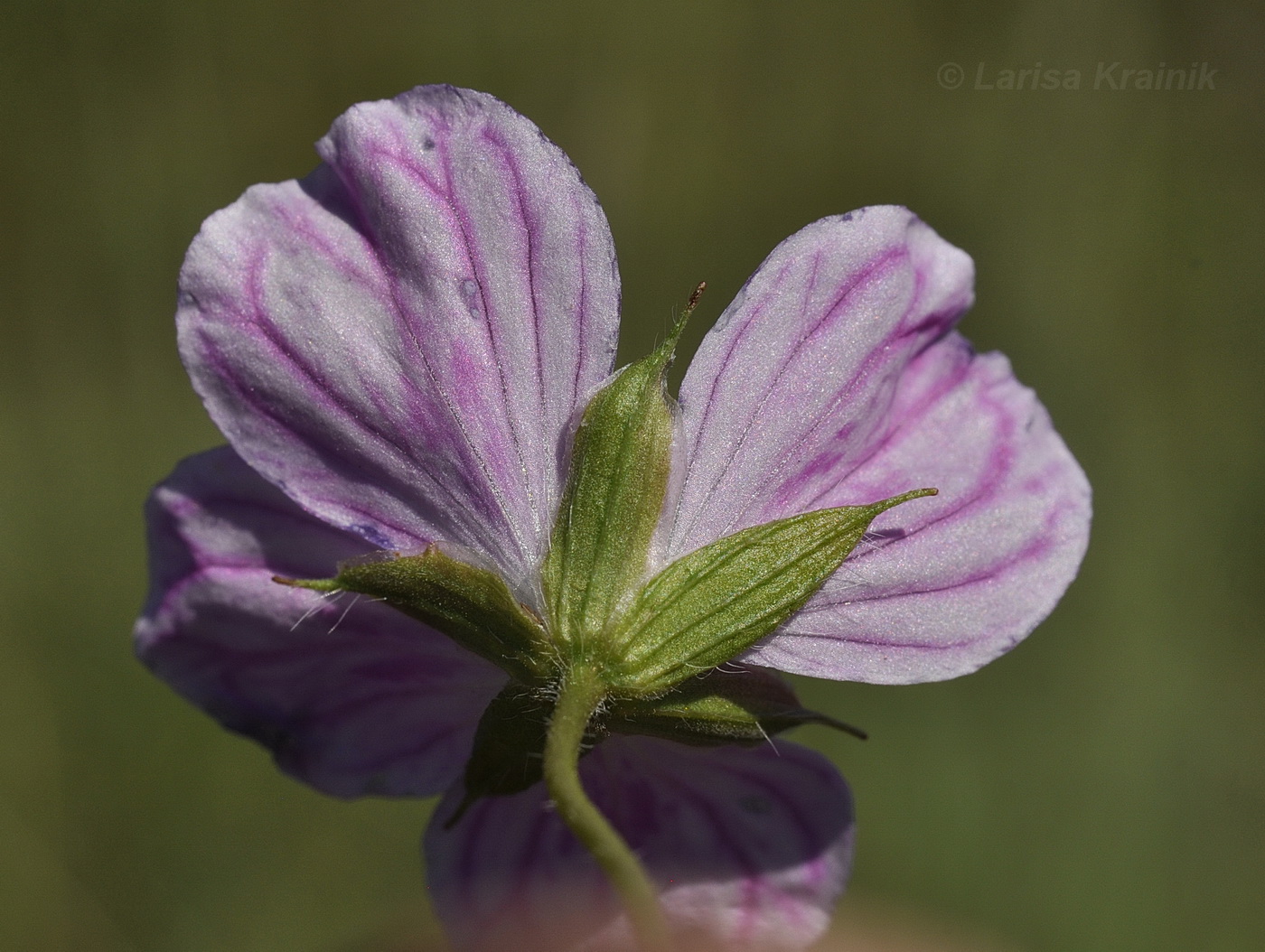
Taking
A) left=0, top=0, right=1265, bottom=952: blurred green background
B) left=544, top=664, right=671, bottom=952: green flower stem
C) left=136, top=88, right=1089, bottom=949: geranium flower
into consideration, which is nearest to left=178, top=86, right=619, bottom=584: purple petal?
left=136, top=88, right=1089, bottom=949: geranium flower

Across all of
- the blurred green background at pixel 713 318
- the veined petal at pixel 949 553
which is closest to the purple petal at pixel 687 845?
the veined petal at pixel 949 553

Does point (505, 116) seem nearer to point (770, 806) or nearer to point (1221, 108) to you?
point (770, 806)

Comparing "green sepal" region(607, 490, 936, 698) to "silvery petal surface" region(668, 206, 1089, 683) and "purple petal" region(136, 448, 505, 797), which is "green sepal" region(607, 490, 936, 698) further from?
"purple petal" region(136, 448, 505, 797)

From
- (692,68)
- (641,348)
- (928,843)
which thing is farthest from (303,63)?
(928,843)

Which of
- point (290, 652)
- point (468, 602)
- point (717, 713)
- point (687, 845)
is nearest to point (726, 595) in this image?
point (717, 713)

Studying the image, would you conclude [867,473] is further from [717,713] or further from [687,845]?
[687,845]

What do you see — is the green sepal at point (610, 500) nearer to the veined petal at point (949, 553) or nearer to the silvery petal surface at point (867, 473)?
the silvery petal surface at point (867, 473)
